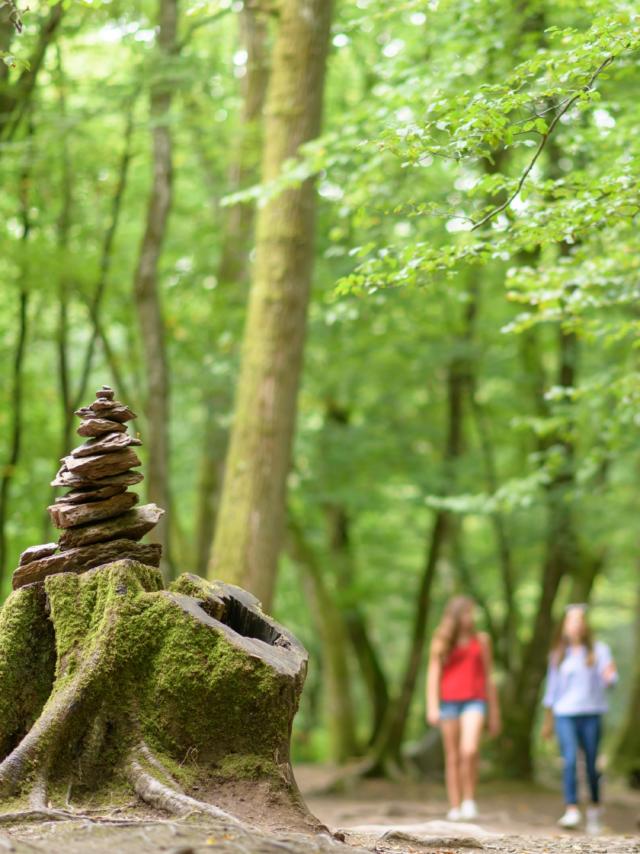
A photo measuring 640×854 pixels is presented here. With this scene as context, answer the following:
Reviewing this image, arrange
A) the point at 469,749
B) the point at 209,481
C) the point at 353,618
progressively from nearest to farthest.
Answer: the point at 469,749 → the point at 209,481 → the point at 353,618

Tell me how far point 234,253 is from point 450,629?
843 centimetres

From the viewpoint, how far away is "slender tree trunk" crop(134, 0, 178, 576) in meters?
13.3

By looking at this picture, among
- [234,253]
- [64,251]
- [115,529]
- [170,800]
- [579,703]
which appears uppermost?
[234,253]

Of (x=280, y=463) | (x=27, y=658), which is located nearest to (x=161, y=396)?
(x=280, y=463)

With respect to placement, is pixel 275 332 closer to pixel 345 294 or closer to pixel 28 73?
pixel 345 294

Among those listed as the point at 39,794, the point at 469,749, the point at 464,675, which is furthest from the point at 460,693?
the point at 39,794

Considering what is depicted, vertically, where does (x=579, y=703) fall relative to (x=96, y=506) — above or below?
below

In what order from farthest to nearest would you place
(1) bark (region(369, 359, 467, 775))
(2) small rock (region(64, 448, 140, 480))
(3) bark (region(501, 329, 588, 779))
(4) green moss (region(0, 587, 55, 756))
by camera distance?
(1) bark (region(369, 359, 467, 775)), (3) bark (region(501, 329, 588, 779)), (2) small rock (region(64, 448, 140, 480)), (4) green moss (region(0, 587, 55, 756))

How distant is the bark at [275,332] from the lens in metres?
9.81

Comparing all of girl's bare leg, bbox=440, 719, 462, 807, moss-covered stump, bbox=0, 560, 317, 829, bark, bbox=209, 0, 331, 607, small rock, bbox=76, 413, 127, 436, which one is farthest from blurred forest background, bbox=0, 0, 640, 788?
moss-covered stump, bbox=0, 560, 317, 829

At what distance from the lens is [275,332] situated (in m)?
10.1

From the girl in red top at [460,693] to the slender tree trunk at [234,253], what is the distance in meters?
6.30

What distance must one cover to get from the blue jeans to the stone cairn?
6.06m

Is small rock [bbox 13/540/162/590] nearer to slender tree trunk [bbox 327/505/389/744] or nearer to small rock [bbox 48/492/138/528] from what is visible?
small rock [bbox 48/492/138/528]
